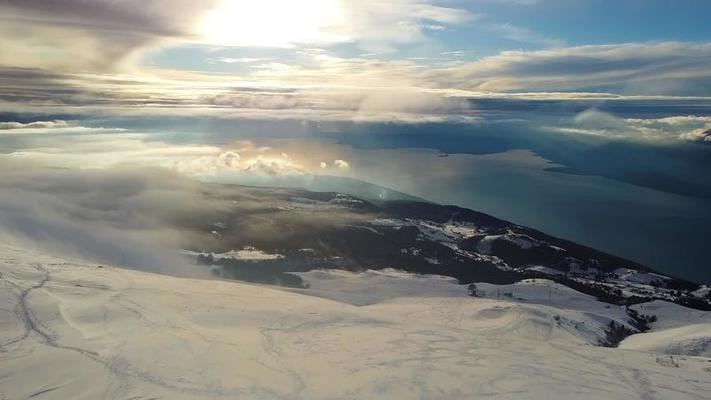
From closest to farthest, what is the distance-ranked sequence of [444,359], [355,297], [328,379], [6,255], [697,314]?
[328,379]
[444,359]
[6,255]
[355,297]
[697,314]

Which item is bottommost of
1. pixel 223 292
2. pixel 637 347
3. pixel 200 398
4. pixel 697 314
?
pixel 697 314

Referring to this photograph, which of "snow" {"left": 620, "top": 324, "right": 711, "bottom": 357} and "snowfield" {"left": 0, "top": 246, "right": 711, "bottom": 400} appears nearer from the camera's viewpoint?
"snowfield" {"left": 0, "top": 246, "right": 711, "bottom": 400}

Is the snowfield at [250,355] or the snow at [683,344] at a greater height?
the snowfield at [250,355]

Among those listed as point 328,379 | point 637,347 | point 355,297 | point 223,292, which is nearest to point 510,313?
point 637,347

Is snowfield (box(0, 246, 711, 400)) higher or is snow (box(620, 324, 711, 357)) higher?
snowfield (box(0, 246, 711, 400))

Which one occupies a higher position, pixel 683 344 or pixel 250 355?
pixel 250 355

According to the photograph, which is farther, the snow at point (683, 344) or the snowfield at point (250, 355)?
the snow at point (683, 344)

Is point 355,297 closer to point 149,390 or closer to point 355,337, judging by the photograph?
point 355,337

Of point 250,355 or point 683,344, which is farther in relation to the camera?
point 683,344
